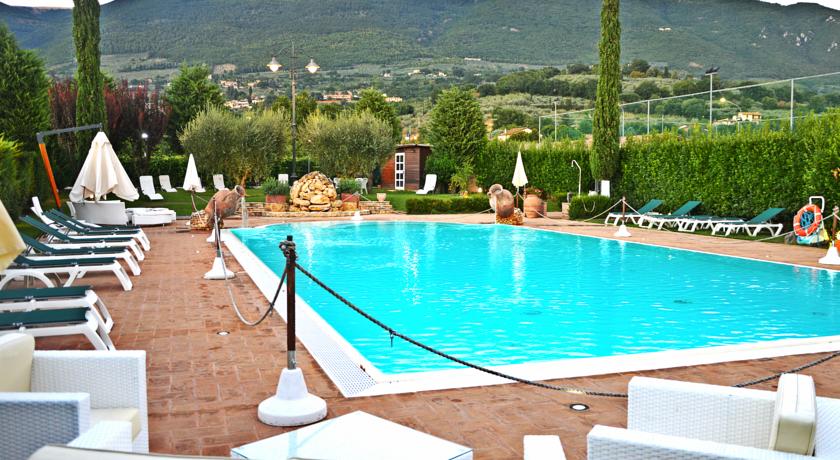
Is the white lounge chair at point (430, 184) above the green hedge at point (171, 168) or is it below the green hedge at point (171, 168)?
below

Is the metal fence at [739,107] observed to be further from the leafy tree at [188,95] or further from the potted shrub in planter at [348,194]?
the leafy tree at [188,95]

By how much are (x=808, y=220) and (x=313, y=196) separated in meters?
14.7

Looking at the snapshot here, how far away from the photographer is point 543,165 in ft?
85.1

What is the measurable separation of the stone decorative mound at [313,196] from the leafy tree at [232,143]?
6428 millimetres

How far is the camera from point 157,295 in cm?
828

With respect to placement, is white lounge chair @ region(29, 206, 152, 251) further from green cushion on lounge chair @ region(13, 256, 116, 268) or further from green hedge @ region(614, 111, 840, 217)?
green hedge @ region(614, 111, 840, 217)

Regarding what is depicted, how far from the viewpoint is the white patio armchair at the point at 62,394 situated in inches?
99.3

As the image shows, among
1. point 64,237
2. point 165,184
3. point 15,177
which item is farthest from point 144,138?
point 64,237

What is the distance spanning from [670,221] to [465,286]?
33.5 ft

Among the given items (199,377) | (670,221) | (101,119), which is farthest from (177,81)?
(199,377)

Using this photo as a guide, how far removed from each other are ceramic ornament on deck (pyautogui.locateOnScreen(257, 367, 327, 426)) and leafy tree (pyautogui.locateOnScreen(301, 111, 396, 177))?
25.0 m

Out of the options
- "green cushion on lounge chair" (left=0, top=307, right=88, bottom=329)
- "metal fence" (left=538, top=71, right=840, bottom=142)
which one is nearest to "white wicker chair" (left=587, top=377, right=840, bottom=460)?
"green cushion on lounge chair" (left=0, top=307, right=88, bottom=329)

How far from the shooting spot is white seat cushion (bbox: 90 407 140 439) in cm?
310

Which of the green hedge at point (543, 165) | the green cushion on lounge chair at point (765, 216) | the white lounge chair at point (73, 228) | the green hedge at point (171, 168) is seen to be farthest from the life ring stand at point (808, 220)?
the green hedge at point (171, 168)
